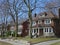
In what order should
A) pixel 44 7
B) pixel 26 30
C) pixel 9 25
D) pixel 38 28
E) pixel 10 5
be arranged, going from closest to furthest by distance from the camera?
pixel 44 7, pixel 10 5, pixel 38 28, pixel 26 30, pixel 9 25

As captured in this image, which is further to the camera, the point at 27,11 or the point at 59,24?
the point at 59,24

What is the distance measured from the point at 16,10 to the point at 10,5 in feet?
9.93

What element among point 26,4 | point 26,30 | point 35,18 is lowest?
point 26,30

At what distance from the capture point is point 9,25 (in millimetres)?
87500

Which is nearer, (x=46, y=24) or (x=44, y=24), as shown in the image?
(x=46, y=24)

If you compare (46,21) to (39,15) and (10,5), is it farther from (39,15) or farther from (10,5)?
(10,5)

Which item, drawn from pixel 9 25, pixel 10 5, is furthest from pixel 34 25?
pixel 9 25

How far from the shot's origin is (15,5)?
59.9 m

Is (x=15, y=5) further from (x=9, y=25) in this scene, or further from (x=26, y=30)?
(x=9, y=25)

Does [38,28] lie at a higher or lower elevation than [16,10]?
lower

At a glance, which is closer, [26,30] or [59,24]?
[59,24]

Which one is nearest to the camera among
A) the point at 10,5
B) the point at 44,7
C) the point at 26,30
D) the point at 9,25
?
the point at 44,7

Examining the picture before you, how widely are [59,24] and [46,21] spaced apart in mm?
3954

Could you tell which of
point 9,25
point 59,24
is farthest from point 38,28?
point 9,25
